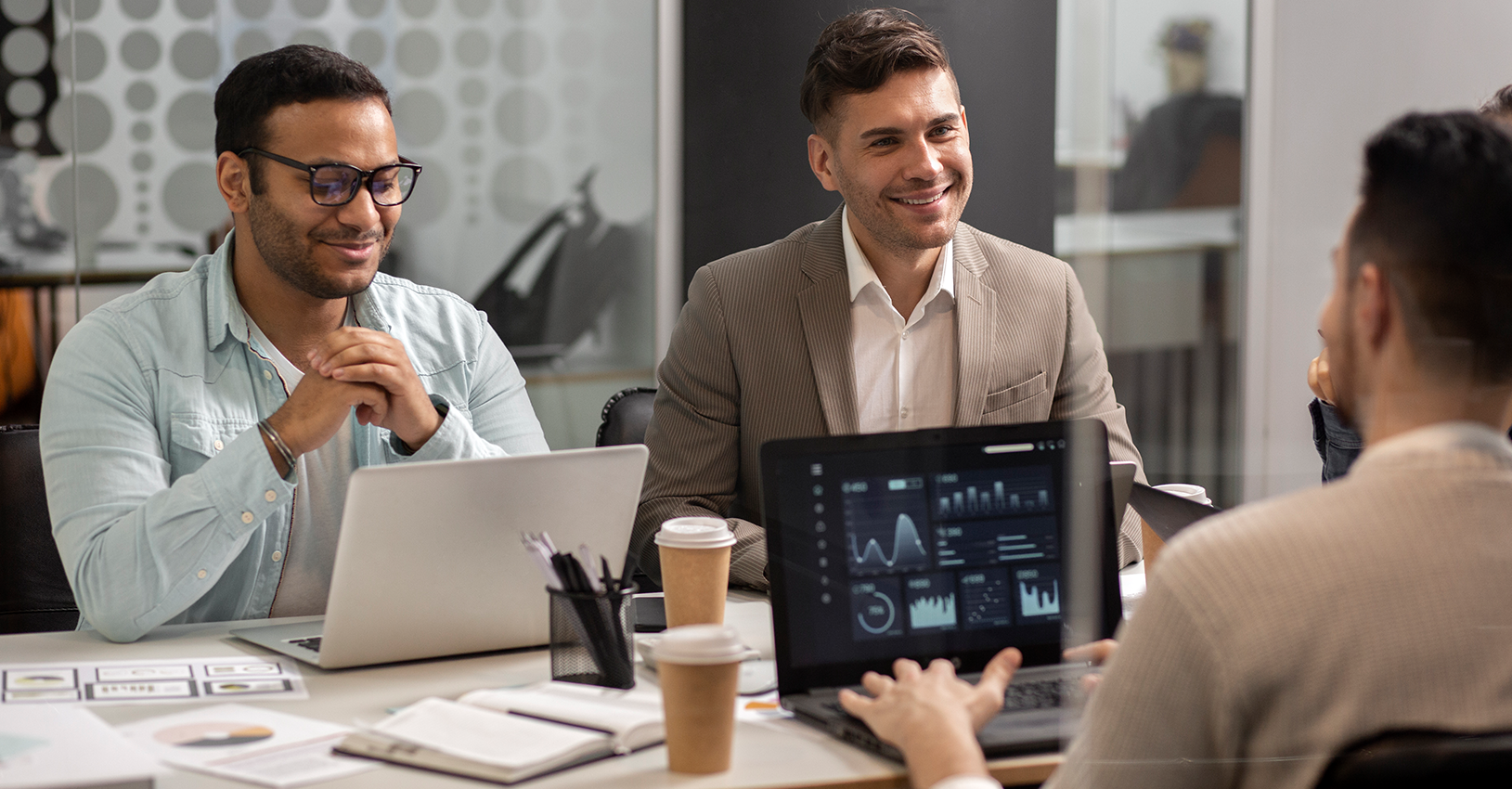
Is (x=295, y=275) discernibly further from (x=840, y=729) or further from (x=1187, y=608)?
(x=1187, y=608)

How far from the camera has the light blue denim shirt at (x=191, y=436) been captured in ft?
5.22

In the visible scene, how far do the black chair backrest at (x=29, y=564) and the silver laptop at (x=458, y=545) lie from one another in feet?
2.05

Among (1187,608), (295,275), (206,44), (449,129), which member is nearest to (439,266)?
(449,129)

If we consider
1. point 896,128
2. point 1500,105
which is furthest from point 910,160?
point 1500,105

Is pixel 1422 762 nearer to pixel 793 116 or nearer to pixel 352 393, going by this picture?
pixel 352 393

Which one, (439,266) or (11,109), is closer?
(11,109)

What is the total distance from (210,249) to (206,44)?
0.50 m

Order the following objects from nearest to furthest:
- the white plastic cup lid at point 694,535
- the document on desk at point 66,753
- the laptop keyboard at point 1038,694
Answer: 1. the document on desk at point 66,753
2. the laptop keyboard at point 1038,694
3. the white plastic cup lid at point 694,535

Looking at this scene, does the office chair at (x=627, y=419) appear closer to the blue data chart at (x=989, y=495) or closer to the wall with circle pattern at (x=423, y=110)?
the blue data chart at (x=989, y=495)

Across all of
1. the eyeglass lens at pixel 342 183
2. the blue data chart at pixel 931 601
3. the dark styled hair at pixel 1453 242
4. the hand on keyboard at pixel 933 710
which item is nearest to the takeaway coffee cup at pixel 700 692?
the hand on keyboard at pixel 933 710

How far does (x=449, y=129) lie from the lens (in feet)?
11.4

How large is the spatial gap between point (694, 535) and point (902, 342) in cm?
72

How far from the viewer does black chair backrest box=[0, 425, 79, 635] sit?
1.94m

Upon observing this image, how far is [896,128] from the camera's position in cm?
214
